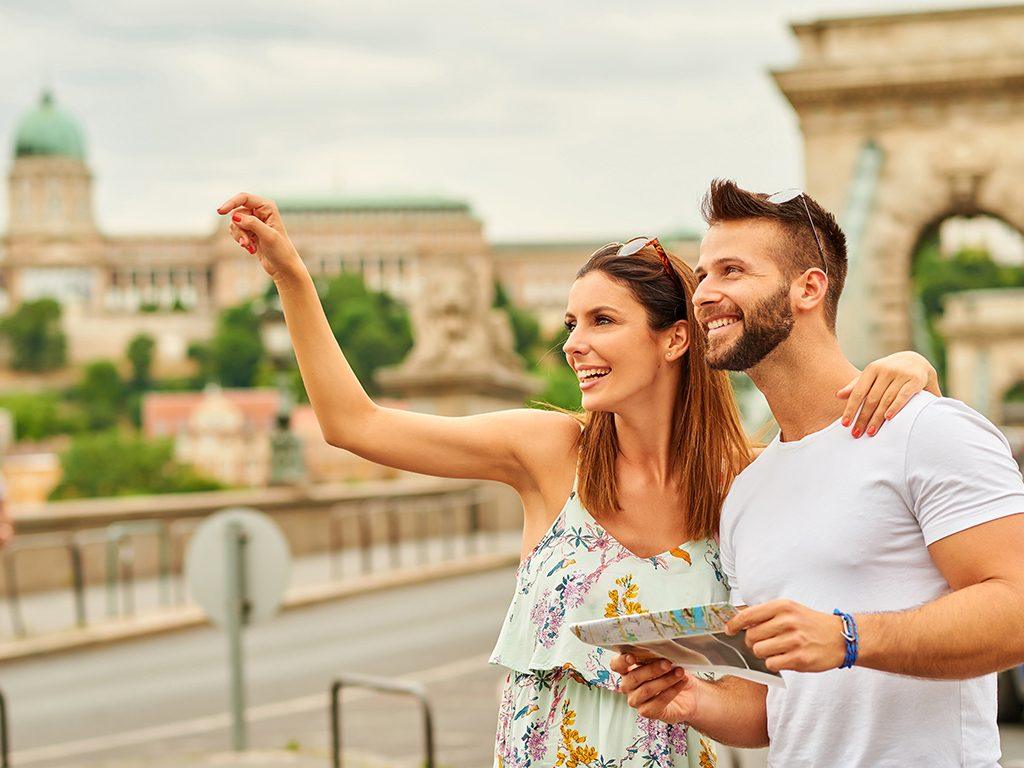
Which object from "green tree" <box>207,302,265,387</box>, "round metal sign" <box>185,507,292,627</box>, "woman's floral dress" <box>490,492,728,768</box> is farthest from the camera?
"green tree" <box>207,302,265,387</box>

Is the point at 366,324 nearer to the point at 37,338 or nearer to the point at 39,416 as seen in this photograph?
the point at 39,416

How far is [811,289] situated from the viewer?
2541 millimetres

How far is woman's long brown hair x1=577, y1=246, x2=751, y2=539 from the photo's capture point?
9.27ft

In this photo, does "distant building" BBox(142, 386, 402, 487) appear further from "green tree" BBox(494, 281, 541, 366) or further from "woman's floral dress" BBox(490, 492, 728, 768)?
"woman's floral dress" BBox(490, 492, 728, 768)

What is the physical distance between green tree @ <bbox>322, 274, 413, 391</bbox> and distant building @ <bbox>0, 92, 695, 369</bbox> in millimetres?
13077

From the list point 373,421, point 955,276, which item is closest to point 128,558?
point 373,421

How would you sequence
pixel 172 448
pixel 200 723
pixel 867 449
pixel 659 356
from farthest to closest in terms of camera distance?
pixel 172 448, pixel 200 723, pixel 659 356, pixel 867 449

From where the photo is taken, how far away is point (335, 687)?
6.85 m

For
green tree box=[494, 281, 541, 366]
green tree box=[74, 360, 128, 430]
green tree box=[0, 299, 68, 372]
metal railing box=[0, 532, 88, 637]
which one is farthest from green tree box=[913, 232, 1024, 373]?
metal railing box=[0, 532, 88, 637]

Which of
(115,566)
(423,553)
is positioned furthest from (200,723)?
(423,553)

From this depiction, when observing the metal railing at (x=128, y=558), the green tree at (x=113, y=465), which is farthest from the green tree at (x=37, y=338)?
the metal railing at (x=128, y=558)

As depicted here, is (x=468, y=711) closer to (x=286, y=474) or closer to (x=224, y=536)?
(x=224, y=536)

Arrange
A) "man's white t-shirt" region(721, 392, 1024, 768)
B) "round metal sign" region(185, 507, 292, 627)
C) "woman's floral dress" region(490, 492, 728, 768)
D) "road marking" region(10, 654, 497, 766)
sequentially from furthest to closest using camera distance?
"road marking" region(10, 654, 497, 766) → "round metal sign" region(185, 507, 292, 627) → "woman's floral dress" region(490, 492, 728, 768) → "man's white t-shirt" region(721, 392, 1024, 768)

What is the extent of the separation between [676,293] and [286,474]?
16.7 m
